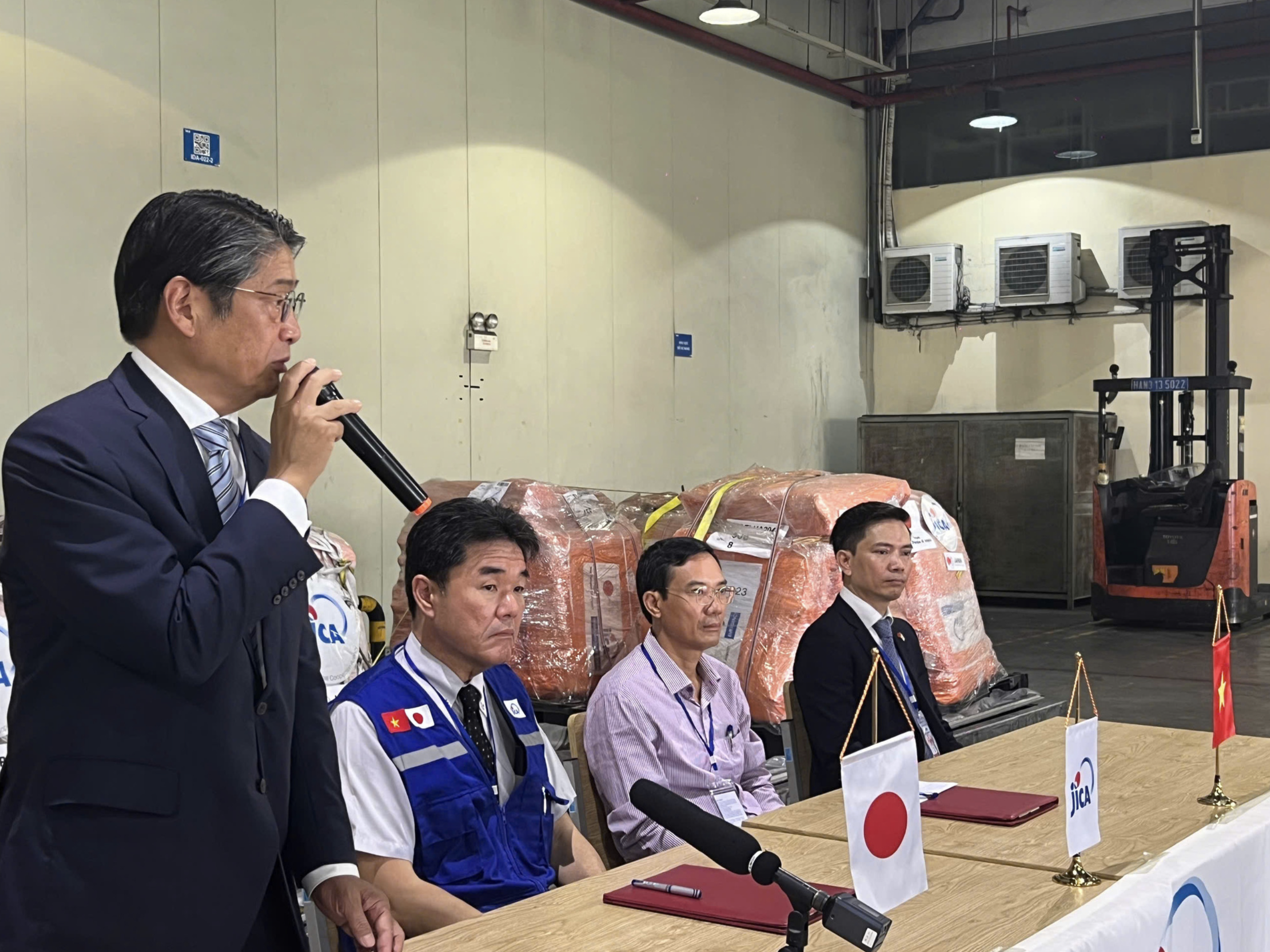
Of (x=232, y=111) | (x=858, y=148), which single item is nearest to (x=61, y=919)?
(x=232, y=111)

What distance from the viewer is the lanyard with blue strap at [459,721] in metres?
2.68

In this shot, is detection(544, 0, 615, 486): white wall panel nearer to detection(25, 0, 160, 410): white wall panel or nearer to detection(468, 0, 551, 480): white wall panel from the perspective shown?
detection(468, 0, 551, 480): white wall panel

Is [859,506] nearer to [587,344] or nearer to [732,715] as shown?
[732,715]

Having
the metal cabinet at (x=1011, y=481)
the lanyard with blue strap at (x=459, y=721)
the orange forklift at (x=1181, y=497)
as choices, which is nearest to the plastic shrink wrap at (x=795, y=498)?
the lanyard with blue strap at (x=459, y=721)

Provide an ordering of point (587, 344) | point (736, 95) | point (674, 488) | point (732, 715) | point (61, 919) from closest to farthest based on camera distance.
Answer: point (61, 919) → point (732, 715) → point (587, 344) → point (674, 488) → point (736, 95)

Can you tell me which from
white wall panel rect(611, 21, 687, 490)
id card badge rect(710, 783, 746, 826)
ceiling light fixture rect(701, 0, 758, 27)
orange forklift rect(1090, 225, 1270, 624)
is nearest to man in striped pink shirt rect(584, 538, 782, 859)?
id card badge rect(710, 783, 746, 826)

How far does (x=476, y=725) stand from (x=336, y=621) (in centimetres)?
300

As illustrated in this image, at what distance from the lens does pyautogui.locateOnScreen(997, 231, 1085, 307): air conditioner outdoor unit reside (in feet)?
38.9

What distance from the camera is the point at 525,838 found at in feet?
8.98

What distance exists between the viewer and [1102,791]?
316 centimetres

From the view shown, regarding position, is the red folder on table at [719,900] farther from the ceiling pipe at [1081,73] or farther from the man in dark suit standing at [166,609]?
the ceiling pipe at [1081,73]

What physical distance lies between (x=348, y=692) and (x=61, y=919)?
45.9 inches

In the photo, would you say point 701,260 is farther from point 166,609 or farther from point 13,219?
point 166,609

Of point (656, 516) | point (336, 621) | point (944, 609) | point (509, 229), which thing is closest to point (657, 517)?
point (656, 516)
